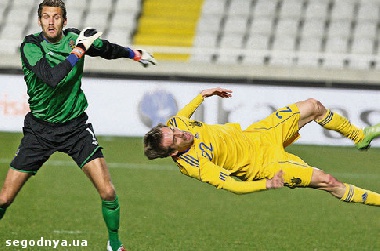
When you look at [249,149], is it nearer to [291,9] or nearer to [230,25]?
[230,25]

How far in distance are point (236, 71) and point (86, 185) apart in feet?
18.5

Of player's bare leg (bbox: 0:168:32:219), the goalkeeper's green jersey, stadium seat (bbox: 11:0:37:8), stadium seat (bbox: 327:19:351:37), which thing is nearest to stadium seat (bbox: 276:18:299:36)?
stadium seat (bbox: 327:19:351:37)

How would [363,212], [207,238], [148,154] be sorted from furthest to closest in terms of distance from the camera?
[363,212], [207,238], [148,154]

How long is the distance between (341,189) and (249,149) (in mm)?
924

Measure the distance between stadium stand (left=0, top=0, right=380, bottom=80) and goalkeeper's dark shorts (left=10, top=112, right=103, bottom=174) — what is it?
14.2 meters

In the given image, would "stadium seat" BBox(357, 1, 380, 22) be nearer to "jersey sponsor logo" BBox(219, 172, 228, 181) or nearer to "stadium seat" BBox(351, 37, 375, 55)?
"stadium seat" BBox(351, 37, 375, 55)

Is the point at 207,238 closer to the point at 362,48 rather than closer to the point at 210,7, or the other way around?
the point at 362,48

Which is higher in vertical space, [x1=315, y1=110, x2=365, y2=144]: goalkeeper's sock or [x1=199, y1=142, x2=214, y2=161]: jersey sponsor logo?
[x1=315, y1=110, x2=365, y2=144]: goalkeeper's sock

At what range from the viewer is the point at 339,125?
28.1 ft

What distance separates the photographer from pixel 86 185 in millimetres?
13492

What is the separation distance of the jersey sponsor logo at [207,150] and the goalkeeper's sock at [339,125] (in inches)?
49.4

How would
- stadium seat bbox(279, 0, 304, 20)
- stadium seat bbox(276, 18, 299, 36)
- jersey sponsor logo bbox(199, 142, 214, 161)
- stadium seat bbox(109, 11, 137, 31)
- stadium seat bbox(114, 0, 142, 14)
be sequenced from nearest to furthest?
jersey sponsor logo bbox(199, 142, 214, 161)
stadium seat bbox(276, 18, 299, 36)
stadium seat bbox(279, 0, 304, 20)
stadium seat bbox(109, 11, 137, 31)
stadium seat bbox(114, 0, 142, 14)

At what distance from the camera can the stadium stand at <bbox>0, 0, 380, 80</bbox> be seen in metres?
22.7

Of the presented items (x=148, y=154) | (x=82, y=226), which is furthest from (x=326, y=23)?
(x=148, y=154)
